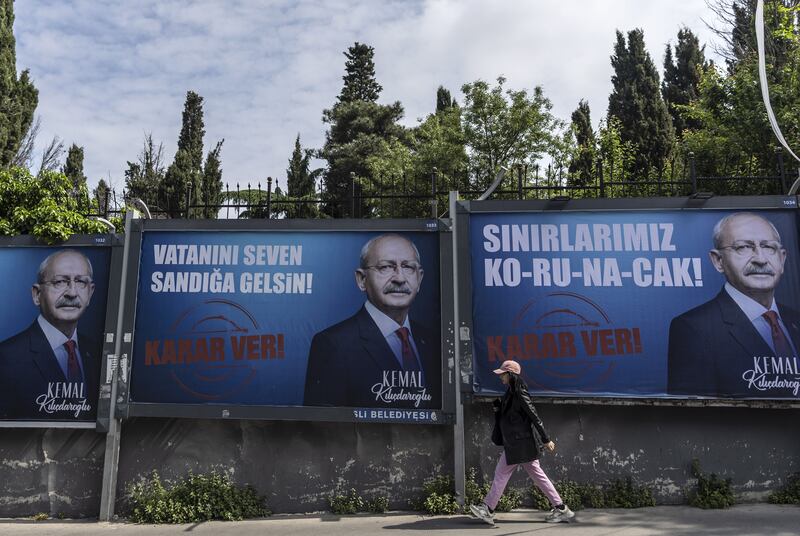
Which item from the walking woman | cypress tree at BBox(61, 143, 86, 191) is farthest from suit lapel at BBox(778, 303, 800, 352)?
cypress tree at BBox(61, 143, 86, 191)

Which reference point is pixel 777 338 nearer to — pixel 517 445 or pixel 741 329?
pixel 741 329

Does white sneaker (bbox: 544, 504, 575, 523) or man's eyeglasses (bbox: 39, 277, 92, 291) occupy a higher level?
man's eyeglasses (bbox: 39, 277, 92, 291)

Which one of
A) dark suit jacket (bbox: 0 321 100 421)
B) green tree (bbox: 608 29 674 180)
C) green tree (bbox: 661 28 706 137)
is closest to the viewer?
dark suit jacket (bbox: 0 321 100 421)

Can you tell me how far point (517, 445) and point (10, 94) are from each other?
16.9 metres

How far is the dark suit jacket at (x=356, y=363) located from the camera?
20.2 feet

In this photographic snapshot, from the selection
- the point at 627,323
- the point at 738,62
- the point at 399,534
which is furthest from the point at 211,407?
the point at 738,62

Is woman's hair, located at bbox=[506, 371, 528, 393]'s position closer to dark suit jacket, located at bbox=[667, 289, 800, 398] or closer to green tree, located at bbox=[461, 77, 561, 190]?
dark suit jacket, located at bbox=[667, 289, 800, 398]

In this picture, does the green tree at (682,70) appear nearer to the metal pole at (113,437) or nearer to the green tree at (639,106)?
the green tree at (639,106)

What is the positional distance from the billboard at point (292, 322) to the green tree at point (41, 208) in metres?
1.09

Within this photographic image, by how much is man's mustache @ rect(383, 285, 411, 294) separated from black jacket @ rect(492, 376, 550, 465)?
161 centimetres

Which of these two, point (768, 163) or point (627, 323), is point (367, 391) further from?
point (768, 163)

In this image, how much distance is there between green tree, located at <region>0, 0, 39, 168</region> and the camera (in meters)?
14.5

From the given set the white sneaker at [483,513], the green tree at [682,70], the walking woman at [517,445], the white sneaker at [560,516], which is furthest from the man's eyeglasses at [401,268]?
the green tree at [682,70]

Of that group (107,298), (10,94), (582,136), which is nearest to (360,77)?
(582,136)
